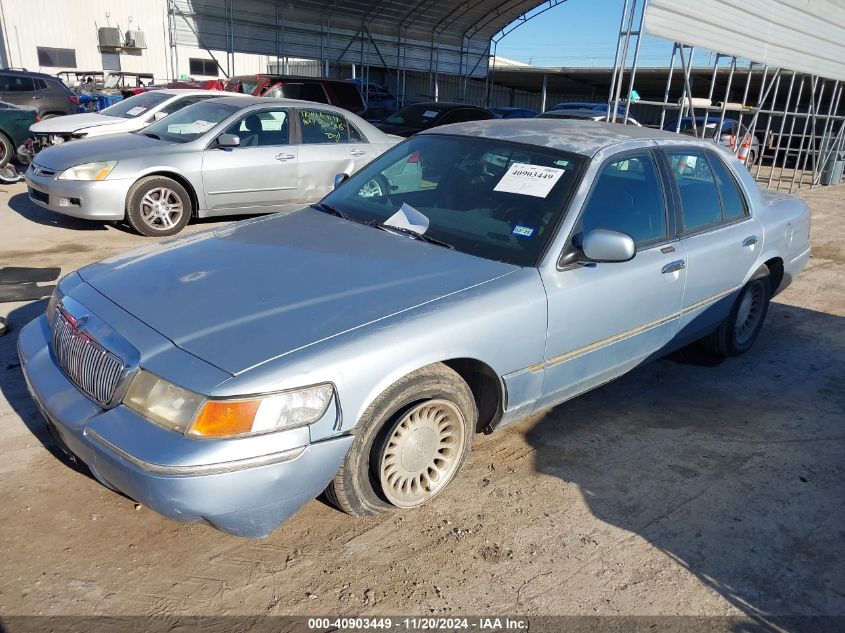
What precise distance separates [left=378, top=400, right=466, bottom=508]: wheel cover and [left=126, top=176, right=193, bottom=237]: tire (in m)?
5.39

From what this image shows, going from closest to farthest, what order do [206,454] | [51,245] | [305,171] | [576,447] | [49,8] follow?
1. [206,454]
2. [576,447]
3. [51,245]
4. [305,171]
5. [49,8]

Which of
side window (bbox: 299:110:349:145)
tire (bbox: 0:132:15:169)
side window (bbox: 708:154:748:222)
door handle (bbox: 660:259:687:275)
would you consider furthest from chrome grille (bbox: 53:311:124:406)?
tire (bbox: 0:132:15:169)

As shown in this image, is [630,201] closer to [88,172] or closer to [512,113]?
[88,172]

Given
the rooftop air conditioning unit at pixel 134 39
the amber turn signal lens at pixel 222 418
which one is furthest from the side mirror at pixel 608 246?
the rooftop air conditioning unit at pixel 134 39

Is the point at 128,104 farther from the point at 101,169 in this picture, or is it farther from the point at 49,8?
the point at 49,8

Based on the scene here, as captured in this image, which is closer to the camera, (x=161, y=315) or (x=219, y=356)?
(x=219, y=356)

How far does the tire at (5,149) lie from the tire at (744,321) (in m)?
10.8

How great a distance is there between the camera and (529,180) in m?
3.55

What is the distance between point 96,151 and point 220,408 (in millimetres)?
6016

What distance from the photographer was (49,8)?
30047 millimetres

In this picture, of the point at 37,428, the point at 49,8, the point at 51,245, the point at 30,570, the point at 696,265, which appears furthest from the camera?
the point at 49,8

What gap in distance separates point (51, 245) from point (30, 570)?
16.8 feet

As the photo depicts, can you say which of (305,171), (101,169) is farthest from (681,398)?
(101,169)

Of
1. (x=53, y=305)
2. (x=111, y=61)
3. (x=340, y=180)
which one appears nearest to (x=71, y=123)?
(x=340, y=180)
